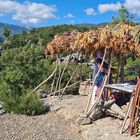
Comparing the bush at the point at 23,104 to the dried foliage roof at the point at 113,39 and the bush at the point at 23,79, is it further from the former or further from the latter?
the dried foliage roof at the point at 113,39

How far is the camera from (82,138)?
9.37 meters

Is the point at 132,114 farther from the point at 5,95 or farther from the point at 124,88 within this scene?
the point at 5,95

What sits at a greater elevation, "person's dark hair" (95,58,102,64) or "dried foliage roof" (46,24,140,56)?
"dried foliage roof" (46,24,140,56)

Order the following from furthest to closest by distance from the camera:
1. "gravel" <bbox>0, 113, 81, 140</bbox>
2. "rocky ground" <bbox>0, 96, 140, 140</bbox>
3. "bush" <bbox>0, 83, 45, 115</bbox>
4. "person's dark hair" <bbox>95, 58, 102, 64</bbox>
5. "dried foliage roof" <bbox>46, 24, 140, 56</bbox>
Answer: "bush" <bbox>0, 83, 45, 115</bbox> < "person's dark hair" <bbox>95, 58, 102, 64</bbox> < "dried foliage roof" <bbox>46, 24, 140, 56</bbox> < "gravel" <bbox>0, 113, 81, 140</bbox> < "rocky ground" <bbox>0, 96, 140, 140</bbox>

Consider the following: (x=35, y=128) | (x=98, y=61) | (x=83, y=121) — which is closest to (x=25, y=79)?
(x=98, y=61)

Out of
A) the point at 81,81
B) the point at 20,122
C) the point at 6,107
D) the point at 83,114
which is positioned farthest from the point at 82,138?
the point at 81,81

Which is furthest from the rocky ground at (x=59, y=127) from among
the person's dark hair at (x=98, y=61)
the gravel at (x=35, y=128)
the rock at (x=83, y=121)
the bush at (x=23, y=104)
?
the person's dark hair at (x=98, y=61)

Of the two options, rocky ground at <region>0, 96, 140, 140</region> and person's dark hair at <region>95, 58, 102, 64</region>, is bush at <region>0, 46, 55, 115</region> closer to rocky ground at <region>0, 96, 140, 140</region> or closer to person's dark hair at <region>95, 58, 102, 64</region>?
rocky ground at <region>0, 96, 140, 140</region>

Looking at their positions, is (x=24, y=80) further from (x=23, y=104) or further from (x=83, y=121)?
(x=83, y=121)

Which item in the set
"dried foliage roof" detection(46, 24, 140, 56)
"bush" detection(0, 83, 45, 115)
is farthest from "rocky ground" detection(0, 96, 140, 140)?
"dried foliage roof" detection(46, 24, 140, 56)

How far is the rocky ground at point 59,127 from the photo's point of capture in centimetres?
940

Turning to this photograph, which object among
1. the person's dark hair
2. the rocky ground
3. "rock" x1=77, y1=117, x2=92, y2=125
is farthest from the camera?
the person's dark hair

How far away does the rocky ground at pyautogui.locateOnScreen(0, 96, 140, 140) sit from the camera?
9.40m

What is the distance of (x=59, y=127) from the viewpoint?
10.4m
